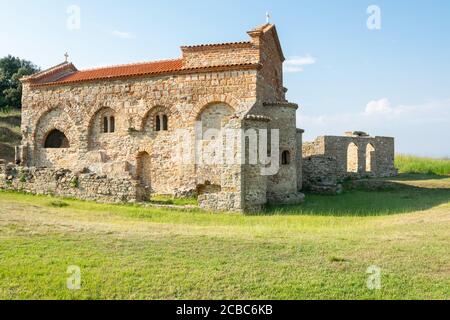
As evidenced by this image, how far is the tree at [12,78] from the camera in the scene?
38.2 metres

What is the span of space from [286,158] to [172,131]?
5.58 m

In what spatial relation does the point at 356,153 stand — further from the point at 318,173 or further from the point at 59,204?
the point at 59,204

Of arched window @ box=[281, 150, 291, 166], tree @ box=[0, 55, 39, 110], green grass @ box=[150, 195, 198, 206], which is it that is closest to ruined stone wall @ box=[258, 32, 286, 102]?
arched window @ box=[281, 150, 291, 166]

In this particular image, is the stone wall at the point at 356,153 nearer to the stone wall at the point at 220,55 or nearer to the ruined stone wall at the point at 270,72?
the ruined stone wall at the point at 270,72

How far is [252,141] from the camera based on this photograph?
16.2 meters

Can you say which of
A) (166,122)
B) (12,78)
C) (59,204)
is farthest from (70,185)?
(12,78)

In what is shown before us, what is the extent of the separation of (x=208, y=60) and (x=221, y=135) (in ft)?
16.1

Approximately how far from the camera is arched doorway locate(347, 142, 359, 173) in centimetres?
2811


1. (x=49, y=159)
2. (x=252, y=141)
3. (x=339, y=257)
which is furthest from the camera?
(x=49, y=159)

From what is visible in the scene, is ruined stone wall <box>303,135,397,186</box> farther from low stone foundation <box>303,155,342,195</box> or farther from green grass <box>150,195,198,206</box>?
green grass <box>150,195,198,206</box>

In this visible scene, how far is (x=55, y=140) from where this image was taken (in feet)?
77.8

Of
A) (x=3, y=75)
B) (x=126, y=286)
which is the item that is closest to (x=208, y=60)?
(x=126, y=286)
